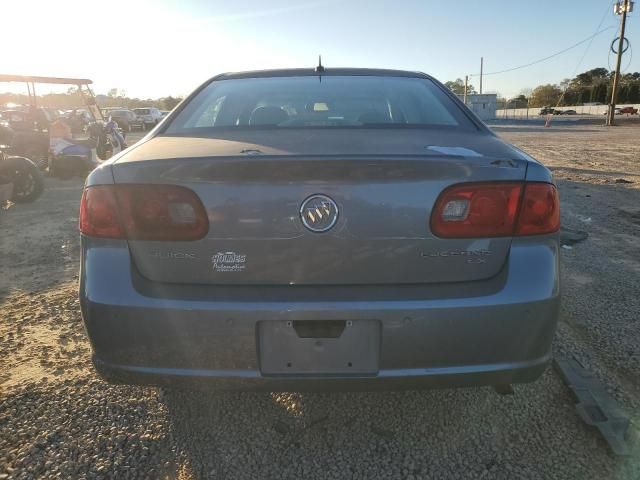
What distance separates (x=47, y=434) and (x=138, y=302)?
37.3 inches

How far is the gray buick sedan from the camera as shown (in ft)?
5.40

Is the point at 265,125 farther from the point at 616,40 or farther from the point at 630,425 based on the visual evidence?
the point at 616,40

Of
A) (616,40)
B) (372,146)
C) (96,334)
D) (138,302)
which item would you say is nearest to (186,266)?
(138,302)

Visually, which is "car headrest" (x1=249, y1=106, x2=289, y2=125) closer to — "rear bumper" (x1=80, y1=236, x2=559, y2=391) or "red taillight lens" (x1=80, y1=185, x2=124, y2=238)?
"red taillight lens" (x1=80, y1=185, x2=124, y2=238)

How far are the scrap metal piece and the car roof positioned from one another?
1.82 m

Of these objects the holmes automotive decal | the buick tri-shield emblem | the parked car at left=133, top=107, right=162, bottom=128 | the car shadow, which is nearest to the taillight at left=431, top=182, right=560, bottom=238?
the buick tri-shield emblem

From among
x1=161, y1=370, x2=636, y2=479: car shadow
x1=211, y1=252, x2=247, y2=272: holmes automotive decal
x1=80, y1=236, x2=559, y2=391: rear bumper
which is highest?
x1=211, y1=252, x2=247, y2=272: holmes automotive decal

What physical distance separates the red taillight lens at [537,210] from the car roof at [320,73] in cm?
147

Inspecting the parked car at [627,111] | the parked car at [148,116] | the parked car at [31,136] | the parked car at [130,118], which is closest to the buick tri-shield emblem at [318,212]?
the parked car at [31,136]

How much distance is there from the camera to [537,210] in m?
1.74

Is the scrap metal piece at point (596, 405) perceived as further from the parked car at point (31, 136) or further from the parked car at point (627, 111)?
the parked car at point (627, 111)

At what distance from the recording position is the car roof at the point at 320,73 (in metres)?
2.96

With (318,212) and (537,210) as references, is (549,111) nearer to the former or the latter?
(537,210)

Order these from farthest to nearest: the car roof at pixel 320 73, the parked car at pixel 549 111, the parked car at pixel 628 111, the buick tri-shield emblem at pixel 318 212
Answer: the parked car at pixel 549 111 < the parked car at pixel 628 111 < the car roof at pixel 320 73 < the buick tri-shield emblem at pixel 318 212
